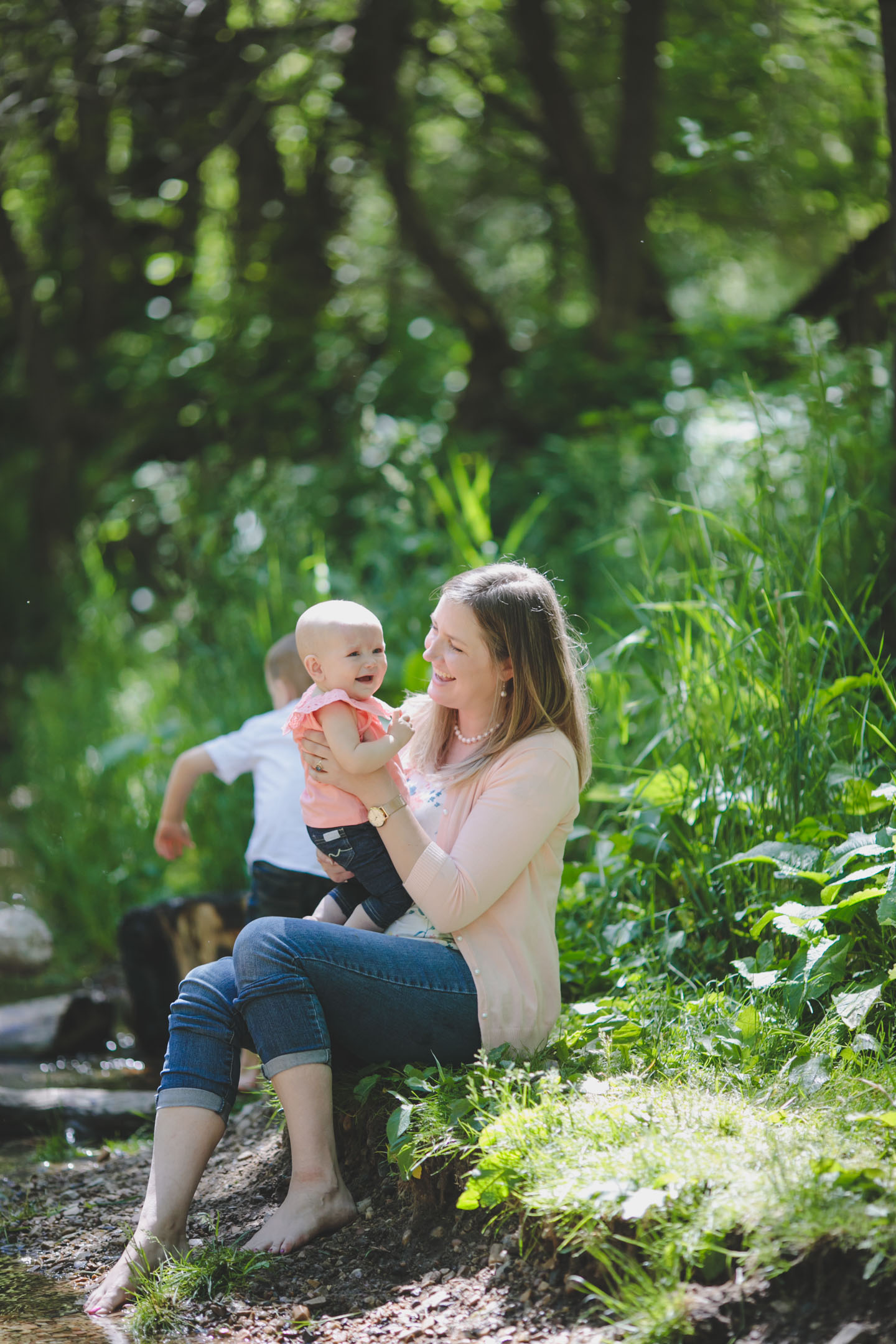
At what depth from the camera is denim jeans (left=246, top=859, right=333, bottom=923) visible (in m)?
3.06

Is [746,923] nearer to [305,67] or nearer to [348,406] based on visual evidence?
[348,406]

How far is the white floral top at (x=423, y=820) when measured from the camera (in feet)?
7.50

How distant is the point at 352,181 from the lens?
8.05 metres

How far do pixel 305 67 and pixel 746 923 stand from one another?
5428 mm

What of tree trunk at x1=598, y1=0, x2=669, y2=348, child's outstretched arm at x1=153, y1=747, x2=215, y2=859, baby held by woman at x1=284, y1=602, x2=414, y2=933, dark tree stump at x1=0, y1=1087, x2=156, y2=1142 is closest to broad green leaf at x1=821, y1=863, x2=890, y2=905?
baby held by woman at x1=284, y1=602, x2=414, y2=933

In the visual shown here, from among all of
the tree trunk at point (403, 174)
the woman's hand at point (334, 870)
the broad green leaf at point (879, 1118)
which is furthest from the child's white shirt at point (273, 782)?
the tree trunk at point (403, 174)

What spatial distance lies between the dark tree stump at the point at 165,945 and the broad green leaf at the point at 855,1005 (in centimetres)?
212

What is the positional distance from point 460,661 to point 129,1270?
1.23m

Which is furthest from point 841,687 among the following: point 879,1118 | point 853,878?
point 879,1118

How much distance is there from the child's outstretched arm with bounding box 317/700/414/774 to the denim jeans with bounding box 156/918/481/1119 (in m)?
0.33

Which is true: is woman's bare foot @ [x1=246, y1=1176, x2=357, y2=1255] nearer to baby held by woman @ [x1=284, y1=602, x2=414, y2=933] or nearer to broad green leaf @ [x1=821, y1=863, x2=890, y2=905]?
baby held by woman @ [x1=284, y1=602, x2=414, y2=933]

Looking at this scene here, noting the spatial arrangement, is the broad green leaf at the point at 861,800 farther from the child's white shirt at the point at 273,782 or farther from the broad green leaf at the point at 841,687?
the child's white shirt at the point at 273,782

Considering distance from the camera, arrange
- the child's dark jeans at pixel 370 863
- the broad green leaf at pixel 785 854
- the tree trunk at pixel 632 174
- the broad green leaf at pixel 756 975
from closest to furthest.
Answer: the child's dark jeans at pixel 370 863, the broad green leaf at pixel 756 975, the broad green leaf at pixel 785 854, the tree trunk at pixel 632 174

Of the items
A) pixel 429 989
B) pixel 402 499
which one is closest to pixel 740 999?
pixel 429 989
